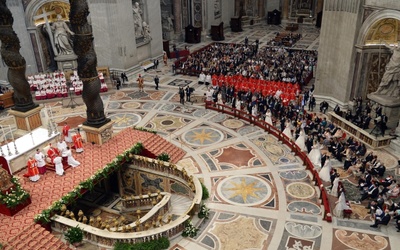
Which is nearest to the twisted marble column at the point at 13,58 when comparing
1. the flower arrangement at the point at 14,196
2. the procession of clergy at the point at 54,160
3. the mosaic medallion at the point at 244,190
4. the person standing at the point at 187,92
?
the procession of clergy at the point at 54,160

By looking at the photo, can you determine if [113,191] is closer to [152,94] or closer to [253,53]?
[152,94]

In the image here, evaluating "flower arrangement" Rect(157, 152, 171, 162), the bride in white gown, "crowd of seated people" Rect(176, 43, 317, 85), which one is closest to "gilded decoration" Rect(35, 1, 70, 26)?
"crowd of seated people" Rect(176, 43, 317, 85)

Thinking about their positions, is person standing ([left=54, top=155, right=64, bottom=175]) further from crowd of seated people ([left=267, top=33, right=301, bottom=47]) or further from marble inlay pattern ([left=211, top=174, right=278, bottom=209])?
crowd of seated people ([left=267, top=33, right=301, bottom=47])

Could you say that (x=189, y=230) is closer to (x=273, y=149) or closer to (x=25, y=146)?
(x=273, y=149)

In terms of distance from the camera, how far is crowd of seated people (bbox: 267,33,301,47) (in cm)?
3703

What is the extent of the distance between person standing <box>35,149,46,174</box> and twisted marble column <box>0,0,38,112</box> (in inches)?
177

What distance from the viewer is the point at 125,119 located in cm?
2211

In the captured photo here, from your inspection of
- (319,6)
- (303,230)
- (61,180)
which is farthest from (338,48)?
(319,6)

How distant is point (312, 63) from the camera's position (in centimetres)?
2931

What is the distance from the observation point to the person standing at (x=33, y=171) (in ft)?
46.1

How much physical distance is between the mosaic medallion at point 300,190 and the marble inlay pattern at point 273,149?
183 centimetres

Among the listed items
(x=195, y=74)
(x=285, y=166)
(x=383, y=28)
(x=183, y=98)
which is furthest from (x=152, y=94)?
(x=383, y=28)

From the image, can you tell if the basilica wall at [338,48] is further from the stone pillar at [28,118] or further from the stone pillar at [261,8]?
the stone pillar at [261,8]

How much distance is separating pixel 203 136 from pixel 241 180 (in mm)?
4523
